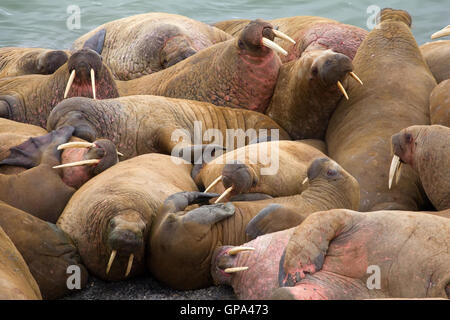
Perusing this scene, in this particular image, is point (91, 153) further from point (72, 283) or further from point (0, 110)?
point (0, 110)

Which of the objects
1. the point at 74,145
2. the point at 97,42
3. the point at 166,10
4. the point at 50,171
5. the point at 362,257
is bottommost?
the point at 166,10

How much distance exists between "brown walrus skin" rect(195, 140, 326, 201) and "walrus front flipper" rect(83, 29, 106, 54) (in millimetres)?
3969

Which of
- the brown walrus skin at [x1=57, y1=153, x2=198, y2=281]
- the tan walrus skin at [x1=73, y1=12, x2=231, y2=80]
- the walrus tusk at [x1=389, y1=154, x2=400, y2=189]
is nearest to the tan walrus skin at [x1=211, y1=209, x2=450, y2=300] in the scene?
the brown walrus skin at [x1=57, y1=153, x2=198, y2=281]

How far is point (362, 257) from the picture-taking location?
3.24 m

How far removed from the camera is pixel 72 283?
12.7 feet

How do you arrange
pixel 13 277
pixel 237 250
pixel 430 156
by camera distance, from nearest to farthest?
pixel 13 277 → pixel 237 250 → pixel 430 156

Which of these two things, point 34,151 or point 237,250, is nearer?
point 237,250

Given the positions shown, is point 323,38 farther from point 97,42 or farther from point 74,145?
point 74,145

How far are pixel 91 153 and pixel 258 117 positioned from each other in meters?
1.92

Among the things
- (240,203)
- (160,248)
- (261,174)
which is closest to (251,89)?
(261,174)

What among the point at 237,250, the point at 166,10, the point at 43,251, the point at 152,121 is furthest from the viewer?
the point at 166,10

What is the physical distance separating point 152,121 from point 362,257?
2.97 meters

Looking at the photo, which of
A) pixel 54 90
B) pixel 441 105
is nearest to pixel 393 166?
pixel 441 105
